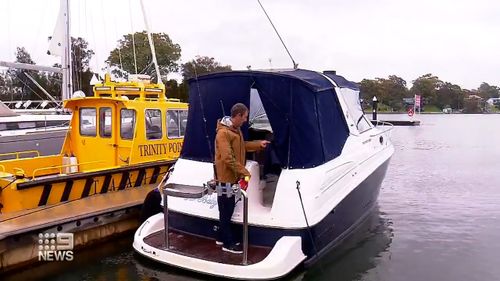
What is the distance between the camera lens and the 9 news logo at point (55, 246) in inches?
300

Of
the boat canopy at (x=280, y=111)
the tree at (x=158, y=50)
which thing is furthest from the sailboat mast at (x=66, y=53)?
the tree at (x=158, y=50)

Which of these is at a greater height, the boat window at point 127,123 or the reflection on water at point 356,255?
the boat window at point 127,123

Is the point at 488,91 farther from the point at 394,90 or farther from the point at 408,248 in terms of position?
the point at 408,248

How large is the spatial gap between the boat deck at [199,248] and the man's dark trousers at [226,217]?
178 mm

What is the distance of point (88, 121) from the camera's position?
10680mm

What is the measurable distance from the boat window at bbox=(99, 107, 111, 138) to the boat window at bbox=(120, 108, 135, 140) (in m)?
0.29

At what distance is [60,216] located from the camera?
7961mm

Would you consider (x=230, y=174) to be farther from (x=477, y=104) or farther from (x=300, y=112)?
(x=477, y=104)

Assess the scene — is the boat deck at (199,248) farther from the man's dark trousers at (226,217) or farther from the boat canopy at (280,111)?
the boat canopy at (280,111)

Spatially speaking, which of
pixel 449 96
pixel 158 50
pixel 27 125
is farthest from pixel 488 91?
pixel 27 125

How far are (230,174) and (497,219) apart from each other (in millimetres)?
7166

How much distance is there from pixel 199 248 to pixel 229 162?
147 cm

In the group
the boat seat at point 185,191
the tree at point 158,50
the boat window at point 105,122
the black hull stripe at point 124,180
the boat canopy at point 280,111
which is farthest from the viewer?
the tree at point 158,50

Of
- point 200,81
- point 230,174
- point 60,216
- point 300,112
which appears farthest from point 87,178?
point 300,112
